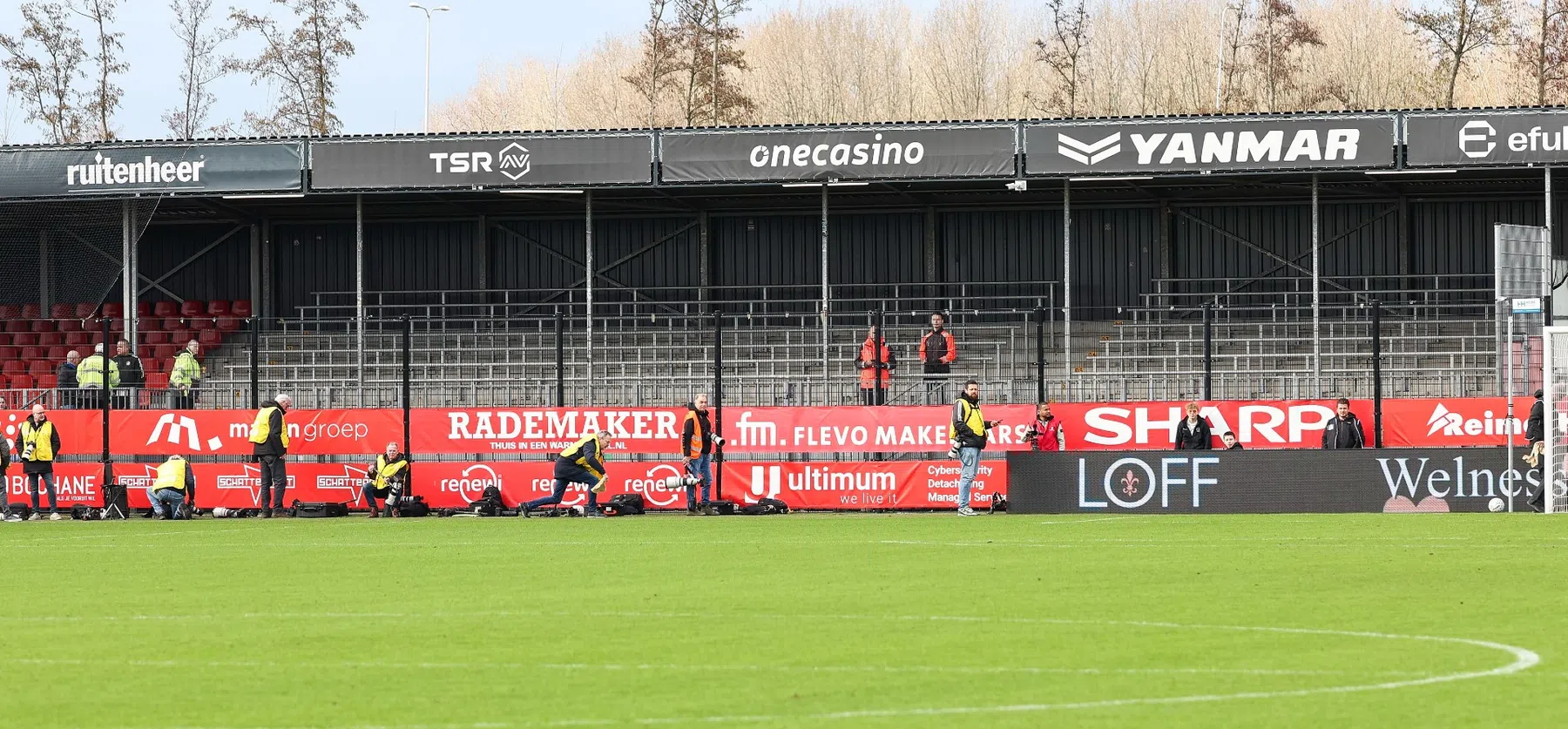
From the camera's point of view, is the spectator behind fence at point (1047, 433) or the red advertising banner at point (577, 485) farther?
the red advertising banner at point (577, 485)

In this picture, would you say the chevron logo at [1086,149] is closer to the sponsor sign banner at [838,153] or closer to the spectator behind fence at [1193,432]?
the sponsor sign banner at [838,153]

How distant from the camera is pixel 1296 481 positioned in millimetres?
23734

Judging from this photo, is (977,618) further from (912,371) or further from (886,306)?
(886,306)

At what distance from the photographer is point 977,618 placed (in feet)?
36.1

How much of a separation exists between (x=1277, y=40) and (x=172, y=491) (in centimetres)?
4053

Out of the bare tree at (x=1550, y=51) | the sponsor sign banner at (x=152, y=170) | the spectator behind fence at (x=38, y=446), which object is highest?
the bare tree at (x=1550, y=51)

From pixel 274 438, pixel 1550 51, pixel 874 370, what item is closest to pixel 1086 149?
pixel 874 370

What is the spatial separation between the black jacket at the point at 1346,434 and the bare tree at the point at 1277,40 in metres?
32.9

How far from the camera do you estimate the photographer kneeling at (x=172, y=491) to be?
27.6m

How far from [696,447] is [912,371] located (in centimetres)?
849

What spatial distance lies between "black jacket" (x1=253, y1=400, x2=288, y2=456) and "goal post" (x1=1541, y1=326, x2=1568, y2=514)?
16.6m

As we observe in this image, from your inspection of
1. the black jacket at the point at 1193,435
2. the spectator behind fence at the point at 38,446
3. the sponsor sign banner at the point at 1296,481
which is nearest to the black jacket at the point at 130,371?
the spectator behind fence at the point at 38,446

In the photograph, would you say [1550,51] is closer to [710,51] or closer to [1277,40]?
[1277,40]

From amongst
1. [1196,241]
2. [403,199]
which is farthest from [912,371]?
[403,199]
